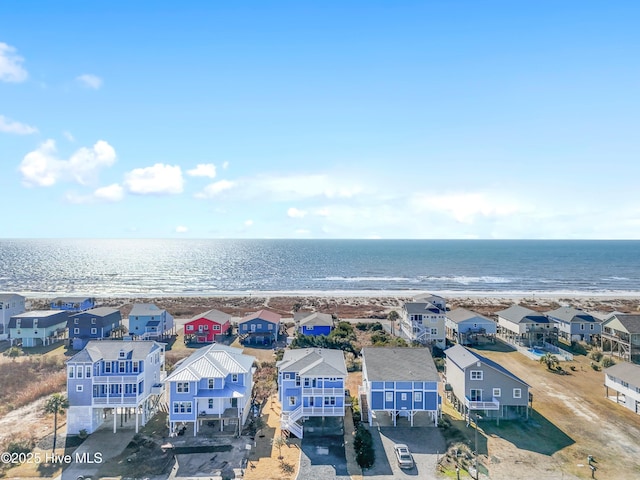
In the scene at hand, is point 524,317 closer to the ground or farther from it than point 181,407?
farther from it

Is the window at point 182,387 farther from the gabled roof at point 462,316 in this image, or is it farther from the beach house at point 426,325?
the gabled roof at point 462,316

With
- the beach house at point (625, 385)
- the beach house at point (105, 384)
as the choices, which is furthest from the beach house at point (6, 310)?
the beach house at point (625, 385)

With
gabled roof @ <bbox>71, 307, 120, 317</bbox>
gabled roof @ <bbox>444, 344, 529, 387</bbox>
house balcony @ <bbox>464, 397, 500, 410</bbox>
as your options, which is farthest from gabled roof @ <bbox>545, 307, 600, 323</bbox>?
gabled roof @ <bbox>71, 307, 120, 317</bbox>

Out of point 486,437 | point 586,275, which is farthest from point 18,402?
point 586,275

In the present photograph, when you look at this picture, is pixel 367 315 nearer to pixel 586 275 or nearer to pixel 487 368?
pixel 487 368

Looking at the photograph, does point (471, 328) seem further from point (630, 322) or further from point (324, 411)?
point (324, 411)

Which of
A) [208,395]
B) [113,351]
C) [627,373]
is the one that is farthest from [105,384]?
[627,373]
